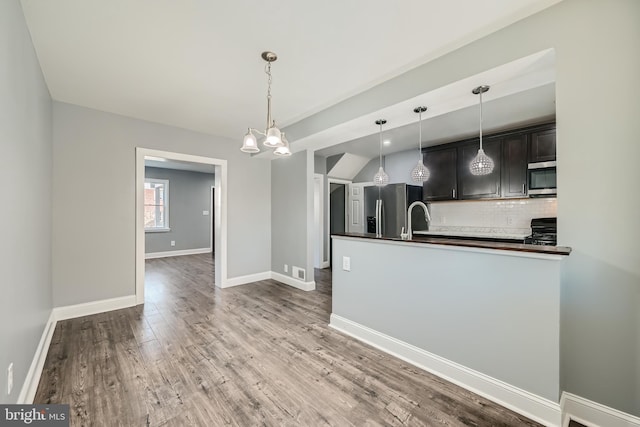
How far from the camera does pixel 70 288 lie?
3.24 metres

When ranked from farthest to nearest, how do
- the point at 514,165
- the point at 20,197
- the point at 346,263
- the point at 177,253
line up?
1. the point at 177,253
2. the point at 514,165
3. the point at 346,263
4. the point at 20,197

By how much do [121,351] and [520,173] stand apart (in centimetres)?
540

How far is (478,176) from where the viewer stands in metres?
4.30

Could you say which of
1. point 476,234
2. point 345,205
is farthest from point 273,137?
point 345,205

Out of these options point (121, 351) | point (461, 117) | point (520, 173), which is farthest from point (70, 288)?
point (520, 173)

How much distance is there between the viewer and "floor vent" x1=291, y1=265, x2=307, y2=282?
444cm

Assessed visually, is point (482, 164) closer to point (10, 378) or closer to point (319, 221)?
point (10, 378)

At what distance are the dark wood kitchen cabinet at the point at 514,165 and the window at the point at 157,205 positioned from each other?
8126mm

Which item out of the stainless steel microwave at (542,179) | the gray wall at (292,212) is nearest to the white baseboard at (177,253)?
the gray wall at (292,212)

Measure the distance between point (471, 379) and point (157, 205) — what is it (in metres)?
8.28

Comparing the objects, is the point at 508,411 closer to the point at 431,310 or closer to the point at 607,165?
the point at 431,310

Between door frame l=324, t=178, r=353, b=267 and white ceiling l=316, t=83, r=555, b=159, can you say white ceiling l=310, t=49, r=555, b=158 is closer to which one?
white ceiling l=316, t=83, r=555, b=159

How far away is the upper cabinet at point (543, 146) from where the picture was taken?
360 cm

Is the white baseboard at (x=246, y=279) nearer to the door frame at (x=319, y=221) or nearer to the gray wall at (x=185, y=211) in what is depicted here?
the door frame at (x=319, y=221)
